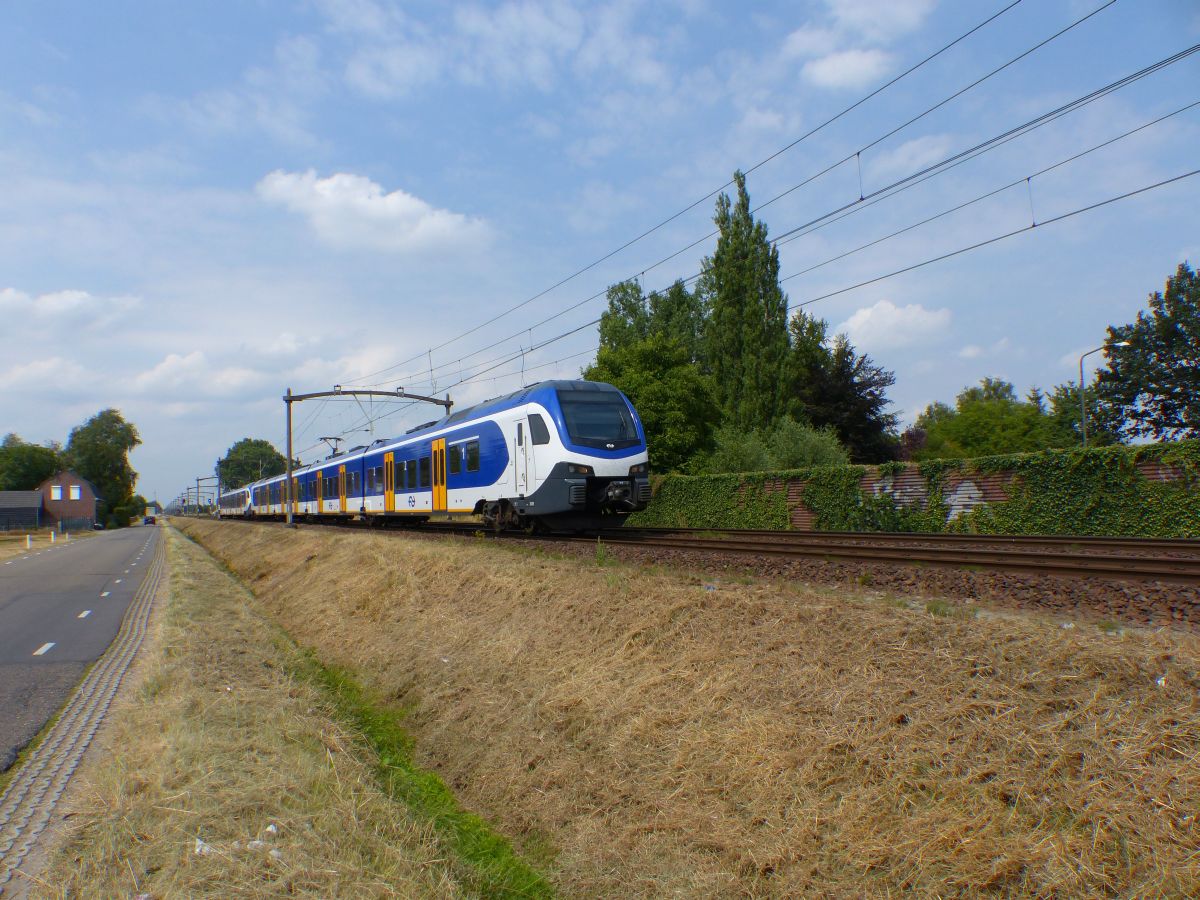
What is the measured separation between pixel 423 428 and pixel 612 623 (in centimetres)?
1680

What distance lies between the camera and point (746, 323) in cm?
4325

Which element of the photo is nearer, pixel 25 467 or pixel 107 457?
pixel 25 467

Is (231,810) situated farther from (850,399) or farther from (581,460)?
(850,399)

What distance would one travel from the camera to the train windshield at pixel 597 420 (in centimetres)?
1523

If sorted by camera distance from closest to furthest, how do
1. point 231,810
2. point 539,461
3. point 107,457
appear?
point 231,810
point 539,461
point 107,457

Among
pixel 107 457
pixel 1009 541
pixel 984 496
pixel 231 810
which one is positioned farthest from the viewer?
pixel 107 457

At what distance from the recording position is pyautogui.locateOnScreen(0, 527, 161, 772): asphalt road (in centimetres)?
708

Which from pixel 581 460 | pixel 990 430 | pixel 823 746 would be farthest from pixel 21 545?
pixel 990 430

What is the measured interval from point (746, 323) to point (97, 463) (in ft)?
349

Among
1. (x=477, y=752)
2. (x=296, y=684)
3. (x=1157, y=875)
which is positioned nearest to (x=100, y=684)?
(x=296, y=684)

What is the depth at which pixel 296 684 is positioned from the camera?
8797 mm

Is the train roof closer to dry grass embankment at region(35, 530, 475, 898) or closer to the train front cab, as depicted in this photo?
the train front cab

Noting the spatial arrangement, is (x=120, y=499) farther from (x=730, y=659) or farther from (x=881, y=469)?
(x=730, y=659)

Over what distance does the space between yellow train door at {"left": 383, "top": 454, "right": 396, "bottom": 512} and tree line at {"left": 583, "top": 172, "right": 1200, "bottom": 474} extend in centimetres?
1377
